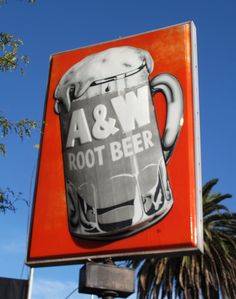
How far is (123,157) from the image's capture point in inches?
395

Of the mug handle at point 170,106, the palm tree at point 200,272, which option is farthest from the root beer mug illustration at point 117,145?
the palm tree at point 200,272

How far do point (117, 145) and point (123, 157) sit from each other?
0.92 feet

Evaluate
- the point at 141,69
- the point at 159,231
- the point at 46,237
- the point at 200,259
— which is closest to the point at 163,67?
the point at 141,69

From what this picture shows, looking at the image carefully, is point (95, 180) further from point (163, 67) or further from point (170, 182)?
point (163, 67)

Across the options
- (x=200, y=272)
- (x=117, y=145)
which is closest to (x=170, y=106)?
(x=117, y=145)

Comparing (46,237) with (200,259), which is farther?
(200,259)

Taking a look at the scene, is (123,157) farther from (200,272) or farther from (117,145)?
(200,272)

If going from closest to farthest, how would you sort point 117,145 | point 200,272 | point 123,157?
point 123,157
point 117,145
point 200,272

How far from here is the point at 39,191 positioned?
10.7m

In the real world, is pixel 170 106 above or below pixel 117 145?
above

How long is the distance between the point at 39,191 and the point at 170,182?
9.38ft

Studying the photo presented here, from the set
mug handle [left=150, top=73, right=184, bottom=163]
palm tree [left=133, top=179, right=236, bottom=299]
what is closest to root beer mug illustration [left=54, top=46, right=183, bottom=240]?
mug handle [left=150, top=73, right=184, bottom=163]

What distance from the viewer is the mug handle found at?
9.75 meters

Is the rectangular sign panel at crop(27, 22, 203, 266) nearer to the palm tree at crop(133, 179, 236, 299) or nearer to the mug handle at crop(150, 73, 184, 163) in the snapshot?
the mug handle at crop(150, 73, 184, 163)
